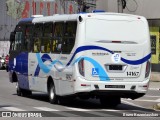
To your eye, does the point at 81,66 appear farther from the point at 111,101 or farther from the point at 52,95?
the point at 111,101

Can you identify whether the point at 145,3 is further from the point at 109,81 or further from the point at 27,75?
the point at 109,81

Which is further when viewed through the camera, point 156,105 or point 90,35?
point 156,105

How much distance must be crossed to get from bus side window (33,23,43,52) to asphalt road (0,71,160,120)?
194 cm

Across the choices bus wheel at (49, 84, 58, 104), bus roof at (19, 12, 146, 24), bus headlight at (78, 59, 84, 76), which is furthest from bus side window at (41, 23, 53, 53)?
bus headlight at (78, 59, 84, 76)

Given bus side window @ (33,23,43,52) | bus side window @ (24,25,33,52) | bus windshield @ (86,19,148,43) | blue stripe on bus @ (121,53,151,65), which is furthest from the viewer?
bus side window @ (24,25,33,52)

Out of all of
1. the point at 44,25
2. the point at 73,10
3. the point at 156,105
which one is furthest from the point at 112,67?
the point at 73,10

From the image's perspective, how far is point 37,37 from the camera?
22109 mm

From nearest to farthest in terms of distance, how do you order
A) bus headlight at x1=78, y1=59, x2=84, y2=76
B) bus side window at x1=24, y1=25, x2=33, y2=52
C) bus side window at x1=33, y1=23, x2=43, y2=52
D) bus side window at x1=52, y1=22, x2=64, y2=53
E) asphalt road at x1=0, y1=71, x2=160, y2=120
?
asphalt road at x1=0, y1=71, x2=160, y2=120 < bus headlight at x1=78, y1=59, x2=84, y2=76 < bus side window at x1=52, y1=22, x2=64, y2=53 < bus side window at x1=33, y1=23, x2=43, y2=52 < bus side window at x1=24, y1=25, x2=33, y2=52

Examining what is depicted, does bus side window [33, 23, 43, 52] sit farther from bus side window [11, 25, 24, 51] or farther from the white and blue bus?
the white and blue bus

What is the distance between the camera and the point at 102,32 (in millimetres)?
18516

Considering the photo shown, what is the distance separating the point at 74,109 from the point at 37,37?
14.9 feet

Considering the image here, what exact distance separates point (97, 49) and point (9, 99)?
17.0 feet

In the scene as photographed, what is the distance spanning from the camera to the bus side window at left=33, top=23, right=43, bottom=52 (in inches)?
862

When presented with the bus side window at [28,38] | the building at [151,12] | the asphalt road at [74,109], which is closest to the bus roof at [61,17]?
the bus side window at [28,38]
